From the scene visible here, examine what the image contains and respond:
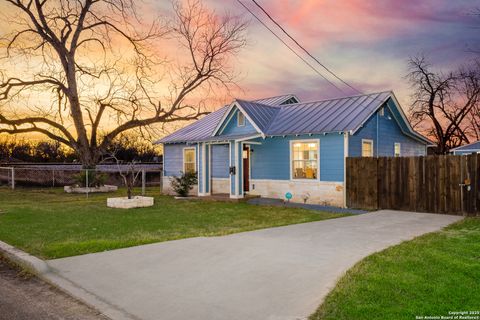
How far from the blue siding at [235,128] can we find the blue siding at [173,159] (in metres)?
3.40

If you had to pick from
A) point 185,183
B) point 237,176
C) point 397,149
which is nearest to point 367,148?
point 397,149

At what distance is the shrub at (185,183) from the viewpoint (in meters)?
21.7

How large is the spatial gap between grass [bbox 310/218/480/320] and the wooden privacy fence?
602 cm

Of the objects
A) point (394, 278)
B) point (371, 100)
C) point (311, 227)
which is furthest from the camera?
point (371, 100)

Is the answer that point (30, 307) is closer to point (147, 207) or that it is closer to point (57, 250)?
point (57, 250)

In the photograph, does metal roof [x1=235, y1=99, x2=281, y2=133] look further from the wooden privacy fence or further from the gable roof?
the wooden privacy fence

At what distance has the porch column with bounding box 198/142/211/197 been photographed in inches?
832

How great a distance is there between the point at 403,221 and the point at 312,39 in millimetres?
8966

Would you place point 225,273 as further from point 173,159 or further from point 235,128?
point 173,159

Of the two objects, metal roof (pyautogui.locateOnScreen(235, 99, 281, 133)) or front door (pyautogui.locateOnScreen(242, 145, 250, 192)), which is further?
front door (pyautogui.locateOnScreen(242, 145, 250, 192))

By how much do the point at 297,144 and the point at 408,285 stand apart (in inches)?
513

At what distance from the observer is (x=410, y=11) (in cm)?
1591

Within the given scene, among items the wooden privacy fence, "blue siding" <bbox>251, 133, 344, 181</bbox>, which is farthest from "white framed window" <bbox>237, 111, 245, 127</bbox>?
the wooden privacy fence

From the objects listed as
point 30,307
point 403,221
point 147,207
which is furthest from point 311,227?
point 147,207
